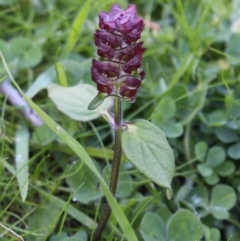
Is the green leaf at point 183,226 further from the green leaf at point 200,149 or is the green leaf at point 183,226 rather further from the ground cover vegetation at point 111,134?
the green leaf at point 200,149

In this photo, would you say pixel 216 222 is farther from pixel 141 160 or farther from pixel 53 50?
pixel 53 50

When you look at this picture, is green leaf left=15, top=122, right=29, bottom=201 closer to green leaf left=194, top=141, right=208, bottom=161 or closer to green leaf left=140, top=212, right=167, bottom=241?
green leaf left=140, top=212, right=167, bottom=241

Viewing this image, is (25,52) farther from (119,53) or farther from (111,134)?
(119,53)

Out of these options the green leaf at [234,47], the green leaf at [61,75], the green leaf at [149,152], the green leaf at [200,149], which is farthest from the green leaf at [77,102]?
the green leaf at [234,47]

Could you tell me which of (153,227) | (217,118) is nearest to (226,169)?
(217,118)

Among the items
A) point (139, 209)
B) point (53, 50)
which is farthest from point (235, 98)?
point (53, 50)
